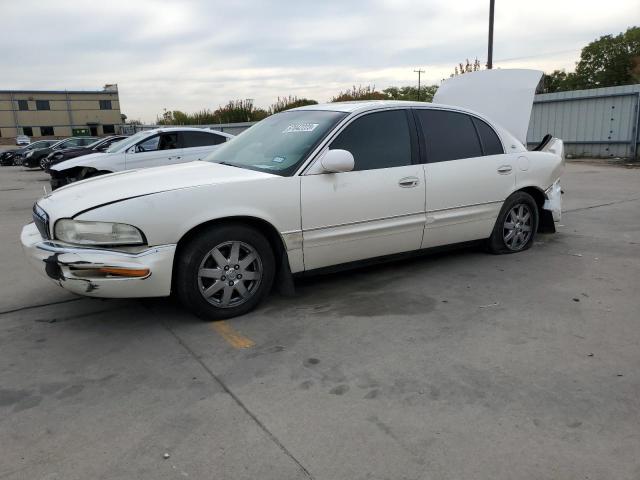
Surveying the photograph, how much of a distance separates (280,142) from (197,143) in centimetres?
709

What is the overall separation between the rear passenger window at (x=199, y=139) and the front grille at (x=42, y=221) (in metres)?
7.16

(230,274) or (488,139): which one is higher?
(488,139)

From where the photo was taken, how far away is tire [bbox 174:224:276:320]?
3783mm

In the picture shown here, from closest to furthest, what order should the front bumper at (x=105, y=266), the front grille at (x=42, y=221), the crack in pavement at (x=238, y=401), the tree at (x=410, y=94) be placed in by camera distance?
the crack in pavement at (x=238, y=401), the front bumper at (x=105, y=266), the front grille at (x=42, y=221), the tree at (x=410, y=94)

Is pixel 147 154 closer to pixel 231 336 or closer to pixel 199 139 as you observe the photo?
pixel 199 139

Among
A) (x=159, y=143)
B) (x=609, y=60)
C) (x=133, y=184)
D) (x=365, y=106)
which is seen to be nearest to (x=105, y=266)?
(x=133, y=184)

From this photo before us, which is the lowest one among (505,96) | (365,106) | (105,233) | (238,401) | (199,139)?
(238,401)

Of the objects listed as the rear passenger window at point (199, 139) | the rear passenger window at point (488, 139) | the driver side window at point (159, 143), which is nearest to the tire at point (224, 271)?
the rear passenger window at point (488, 139)

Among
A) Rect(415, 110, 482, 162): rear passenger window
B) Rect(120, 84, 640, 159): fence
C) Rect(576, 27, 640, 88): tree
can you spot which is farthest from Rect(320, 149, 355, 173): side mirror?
Rect(576, 27, 640, 88): tree

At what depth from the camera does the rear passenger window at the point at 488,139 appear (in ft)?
17.3

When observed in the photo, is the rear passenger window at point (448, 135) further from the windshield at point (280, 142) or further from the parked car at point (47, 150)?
the parked car at point (47, 150)

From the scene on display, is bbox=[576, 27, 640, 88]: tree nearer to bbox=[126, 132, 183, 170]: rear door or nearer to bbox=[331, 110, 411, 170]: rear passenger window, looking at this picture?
bbox=[126, 132, 183, 170]: rear door

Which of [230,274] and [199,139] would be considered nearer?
[230,274]

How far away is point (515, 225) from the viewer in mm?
5695
